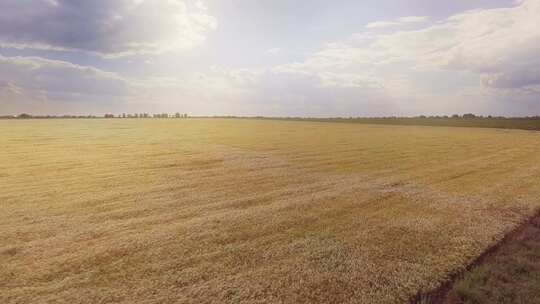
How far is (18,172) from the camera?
14.3 m

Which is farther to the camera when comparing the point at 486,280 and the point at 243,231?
the point at 243,231

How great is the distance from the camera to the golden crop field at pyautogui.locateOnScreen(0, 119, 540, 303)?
505 centimetres

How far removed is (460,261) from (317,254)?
9.19 ft

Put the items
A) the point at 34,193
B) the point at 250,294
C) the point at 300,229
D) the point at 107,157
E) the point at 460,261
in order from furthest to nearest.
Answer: the point at 107,157
the point at 34,193
the point at 300,229
the point at 460,261
the point at 250,294

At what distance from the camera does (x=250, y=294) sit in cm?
485

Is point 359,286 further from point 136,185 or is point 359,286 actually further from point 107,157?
point 107,157

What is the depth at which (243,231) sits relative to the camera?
24.3 feet

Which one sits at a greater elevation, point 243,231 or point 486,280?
point 243,231

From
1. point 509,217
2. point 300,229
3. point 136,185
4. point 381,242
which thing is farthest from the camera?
point 136,185

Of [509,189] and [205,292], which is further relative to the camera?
[509,189]

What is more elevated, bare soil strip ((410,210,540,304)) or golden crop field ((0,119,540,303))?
golden crop field ((0,119,540,303))

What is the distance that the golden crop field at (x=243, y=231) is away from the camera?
505cm

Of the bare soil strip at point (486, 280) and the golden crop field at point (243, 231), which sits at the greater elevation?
the golden crop field at point (243, 231)

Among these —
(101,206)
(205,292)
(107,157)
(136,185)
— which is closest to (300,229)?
(205,292)
